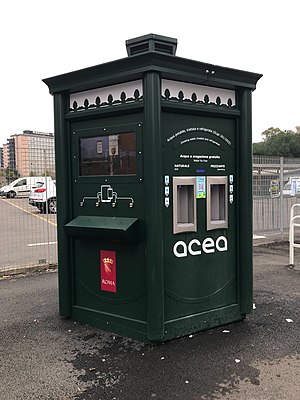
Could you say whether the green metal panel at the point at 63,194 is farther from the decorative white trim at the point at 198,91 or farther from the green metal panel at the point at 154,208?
the decorative white trim at the point at 198,91

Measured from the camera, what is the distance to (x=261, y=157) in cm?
986

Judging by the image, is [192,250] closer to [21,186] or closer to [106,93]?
[106,93]

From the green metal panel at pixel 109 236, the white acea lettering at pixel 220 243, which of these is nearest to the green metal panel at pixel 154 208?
the green metal panel at pixel 109 236

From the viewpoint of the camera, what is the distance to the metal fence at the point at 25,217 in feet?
23.9

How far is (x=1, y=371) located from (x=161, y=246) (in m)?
1.74

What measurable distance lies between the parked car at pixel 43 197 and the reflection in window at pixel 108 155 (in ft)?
10.6

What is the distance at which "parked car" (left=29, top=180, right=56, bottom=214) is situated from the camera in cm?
749

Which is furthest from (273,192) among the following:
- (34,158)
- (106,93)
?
(106,93)

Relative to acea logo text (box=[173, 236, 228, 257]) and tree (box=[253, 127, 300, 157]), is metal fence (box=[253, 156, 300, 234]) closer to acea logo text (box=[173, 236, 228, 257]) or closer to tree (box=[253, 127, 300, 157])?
acea logo text (box=[173, 236, 228, 257])

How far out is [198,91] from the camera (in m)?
4.09

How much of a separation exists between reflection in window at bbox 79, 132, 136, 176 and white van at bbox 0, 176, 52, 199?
10.1 ft

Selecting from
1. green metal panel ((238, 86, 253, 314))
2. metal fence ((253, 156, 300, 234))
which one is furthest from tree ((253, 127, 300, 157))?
green metal panel ((238, 86, 253, 314))

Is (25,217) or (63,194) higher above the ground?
(63,194)

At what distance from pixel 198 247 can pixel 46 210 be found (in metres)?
4.27
